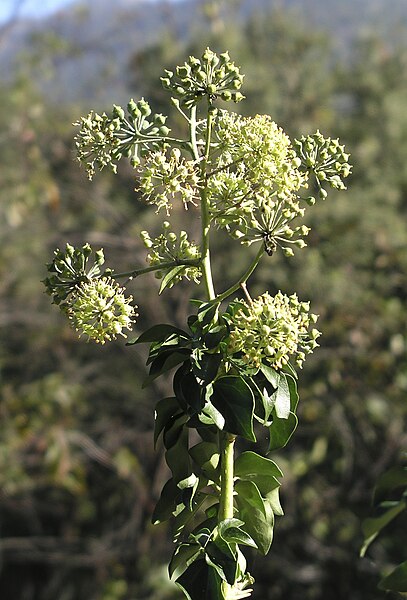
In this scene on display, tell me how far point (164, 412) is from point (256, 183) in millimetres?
292

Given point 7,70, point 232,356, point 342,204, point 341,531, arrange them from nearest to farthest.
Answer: point 232,356 → point 341,531 → point 342,204 → point 7,70

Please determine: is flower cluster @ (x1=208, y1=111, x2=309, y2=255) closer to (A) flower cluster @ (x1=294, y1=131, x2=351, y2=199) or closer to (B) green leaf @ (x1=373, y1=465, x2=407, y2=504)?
(A) flower cluster @ (x1=294, y1=131, x2=351, y2=199)

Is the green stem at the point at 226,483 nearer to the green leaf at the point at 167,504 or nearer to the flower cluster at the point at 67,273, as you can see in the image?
the green leaf at the point at 167,504

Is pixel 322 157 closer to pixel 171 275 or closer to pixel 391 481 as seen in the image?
pixel 171 275

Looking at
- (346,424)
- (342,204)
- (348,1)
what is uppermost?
(348,1)

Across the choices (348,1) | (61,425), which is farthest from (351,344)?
(348,1)

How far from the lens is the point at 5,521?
22.2ft

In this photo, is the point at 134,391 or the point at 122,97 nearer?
the point at 134,391

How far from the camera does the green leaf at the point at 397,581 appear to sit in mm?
944

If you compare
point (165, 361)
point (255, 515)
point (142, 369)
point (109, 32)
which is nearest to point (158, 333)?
point (165, 361)

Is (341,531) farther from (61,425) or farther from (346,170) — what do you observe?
(346,170)

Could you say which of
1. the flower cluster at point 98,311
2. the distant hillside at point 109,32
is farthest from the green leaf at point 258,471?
the distant hillside at point 109,32

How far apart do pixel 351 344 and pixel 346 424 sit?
60 cm

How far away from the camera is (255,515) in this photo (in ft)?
2.97
